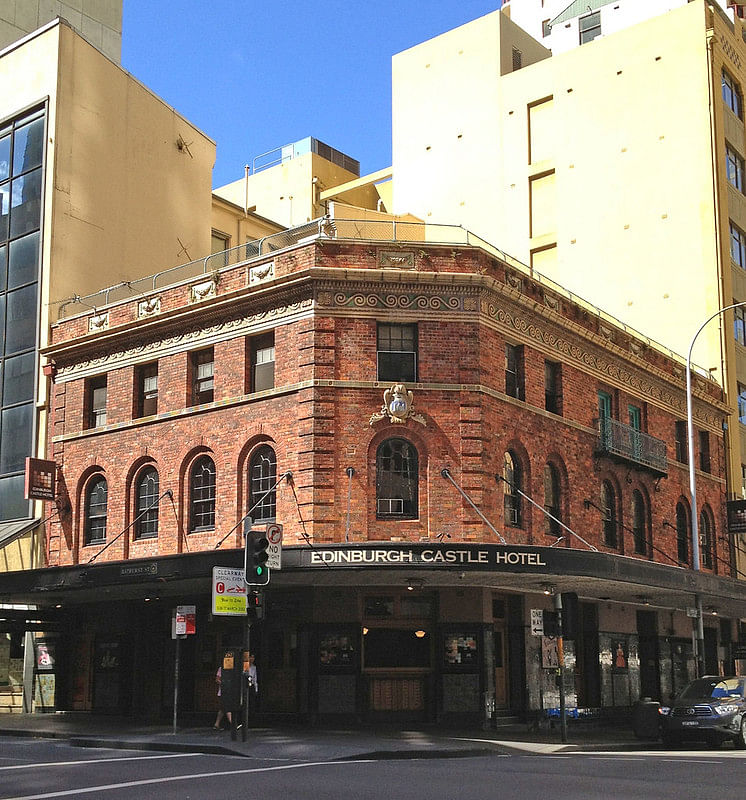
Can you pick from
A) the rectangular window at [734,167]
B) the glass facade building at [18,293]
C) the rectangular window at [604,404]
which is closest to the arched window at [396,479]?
the rectangular window at [604,404]

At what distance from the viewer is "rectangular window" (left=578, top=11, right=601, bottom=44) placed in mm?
54375

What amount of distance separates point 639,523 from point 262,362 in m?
13.8

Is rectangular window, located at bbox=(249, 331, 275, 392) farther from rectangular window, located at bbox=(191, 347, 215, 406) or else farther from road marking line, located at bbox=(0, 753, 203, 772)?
road marking line, located at bbox=(0, 753, 203, 772)

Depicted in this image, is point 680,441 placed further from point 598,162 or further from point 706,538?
point 598,162

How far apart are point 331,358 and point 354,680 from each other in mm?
7576

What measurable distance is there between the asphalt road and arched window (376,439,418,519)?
23.9 feet

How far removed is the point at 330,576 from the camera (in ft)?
86.4

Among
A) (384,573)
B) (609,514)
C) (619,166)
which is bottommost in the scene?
(384,573)

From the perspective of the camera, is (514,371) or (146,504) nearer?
(514,371)

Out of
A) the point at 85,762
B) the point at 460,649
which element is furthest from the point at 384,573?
the point at 85,762

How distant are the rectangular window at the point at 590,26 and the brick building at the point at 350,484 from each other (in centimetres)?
2507

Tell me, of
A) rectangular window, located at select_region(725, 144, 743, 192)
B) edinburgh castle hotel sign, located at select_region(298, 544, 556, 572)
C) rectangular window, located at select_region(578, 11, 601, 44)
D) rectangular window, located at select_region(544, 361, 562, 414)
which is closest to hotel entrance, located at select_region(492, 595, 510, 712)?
edinburgh castle hotel sign, located at select_region(298, 544, 556, 572)

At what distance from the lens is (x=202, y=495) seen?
97.9 ft

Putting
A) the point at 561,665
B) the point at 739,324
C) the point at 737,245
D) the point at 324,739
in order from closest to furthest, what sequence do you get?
the point at 324,739 < the point at 561,665 < the point at 739,324 < the point at 737,245
